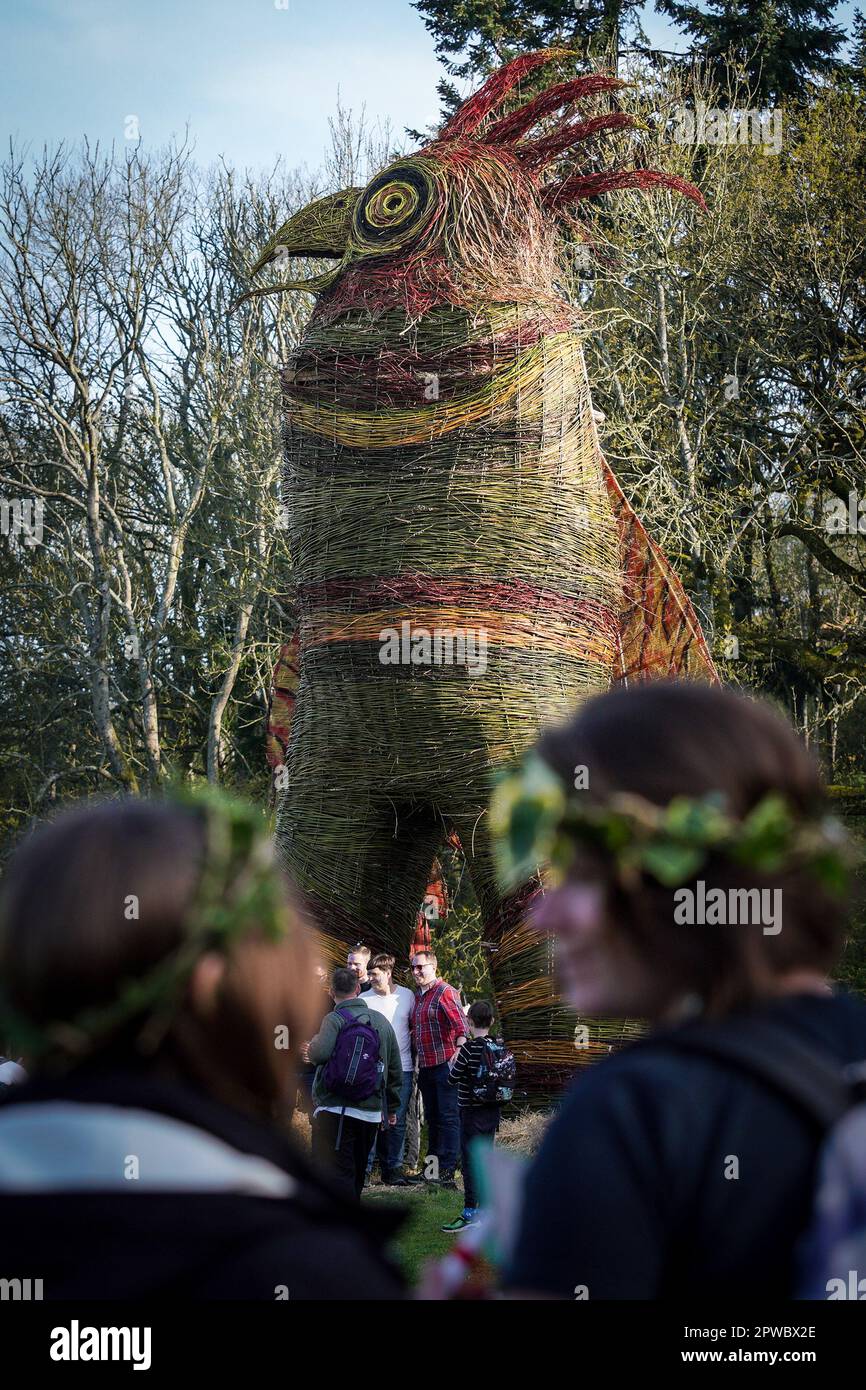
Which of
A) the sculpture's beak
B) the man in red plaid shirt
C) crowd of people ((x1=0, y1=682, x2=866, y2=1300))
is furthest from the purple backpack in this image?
crowd of people ((x1=0, y1=682, x2=866, y2=1300))

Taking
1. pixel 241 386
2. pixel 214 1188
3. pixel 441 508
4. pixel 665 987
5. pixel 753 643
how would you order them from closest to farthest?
pixel 214 1188 < pixel 665 987 < pixel 441 508 < pixel 753 643 < pixel 241 386

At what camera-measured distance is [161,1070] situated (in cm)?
128

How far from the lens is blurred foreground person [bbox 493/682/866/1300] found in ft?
3.84

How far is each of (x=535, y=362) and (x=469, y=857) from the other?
7.62ft

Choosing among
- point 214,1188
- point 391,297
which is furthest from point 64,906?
point 391,297

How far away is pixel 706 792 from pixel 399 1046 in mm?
6172

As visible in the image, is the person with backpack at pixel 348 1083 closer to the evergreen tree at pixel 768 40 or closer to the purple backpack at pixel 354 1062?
the purple backpack at pixel 354 1062

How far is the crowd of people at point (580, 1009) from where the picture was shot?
1160 mm

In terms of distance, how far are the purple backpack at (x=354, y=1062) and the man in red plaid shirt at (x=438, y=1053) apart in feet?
3.30

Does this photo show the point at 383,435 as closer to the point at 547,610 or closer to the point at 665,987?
the point at 547,610

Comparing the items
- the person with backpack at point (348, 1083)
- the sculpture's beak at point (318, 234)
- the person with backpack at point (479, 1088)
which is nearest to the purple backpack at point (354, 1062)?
the person with backpack at point (348, 1083)

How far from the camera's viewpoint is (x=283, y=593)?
50.7ft

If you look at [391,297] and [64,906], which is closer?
[64,906]

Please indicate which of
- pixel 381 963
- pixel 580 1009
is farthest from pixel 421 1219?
pixel 580 1009
